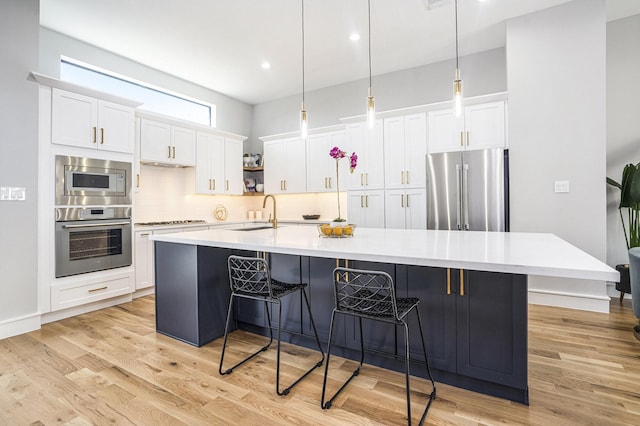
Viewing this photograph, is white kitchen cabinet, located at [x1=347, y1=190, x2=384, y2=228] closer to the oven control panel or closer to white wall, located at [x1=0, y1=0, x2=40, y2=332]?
the oven control panel

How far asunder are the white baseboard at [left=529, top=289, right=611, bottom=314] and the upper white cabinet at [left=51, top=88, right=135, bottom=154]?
5.00 meters

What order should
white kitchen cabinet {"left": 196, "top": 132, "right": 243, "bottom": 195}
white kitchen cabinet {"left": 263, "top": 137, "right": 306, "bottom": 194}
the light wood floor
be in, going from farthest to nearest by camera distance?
white kitchen cabinet {"left": 263, "top": 137, "right": 306, "bottom": 194}
white kitchen cabinet {"left": 196, "top": 132, "right": 243, "bottom": 195}
the light wood floor

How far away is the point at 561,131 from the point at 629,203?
101cm

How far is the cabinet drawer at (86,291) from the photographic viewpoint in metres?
3.19

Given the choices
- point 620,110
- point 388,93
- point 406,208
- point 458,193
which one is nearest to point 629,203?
point 620,110

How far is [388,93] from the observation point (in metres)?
4.96

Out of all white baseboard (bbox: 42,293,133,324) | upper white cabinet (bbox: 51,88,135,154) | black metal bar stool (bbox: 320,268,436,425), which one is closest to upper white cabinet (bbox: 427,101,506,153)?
black metal bar stool (bbox: 320,268,436,425)

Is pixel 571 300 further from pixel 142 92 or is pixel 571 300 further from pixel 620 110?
pixel 142 92

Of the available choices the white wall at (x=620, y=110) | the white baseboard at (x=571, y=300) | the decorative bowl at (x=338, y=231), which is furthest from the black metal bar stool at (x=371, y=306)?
the white wall at (x=620, y=110)

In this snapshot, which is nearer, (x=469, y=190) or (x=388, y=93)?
(x=469, y=190)

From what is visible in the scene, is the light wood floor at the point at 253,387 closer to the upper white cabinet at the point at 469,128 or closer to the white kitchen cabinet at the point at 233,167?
the upper white cabinet at the point at 469,128

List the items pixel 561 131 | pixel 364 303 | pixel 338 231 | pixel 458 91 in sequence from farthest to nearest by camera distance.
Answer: pixel 561 131, pixel 338 231, pixel 458 91, pixel 364 303

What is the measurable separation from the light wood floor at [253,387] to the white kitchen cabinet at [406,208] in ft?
6.05

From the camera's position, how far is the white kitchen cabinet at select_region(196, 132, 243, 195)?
16.5ft
